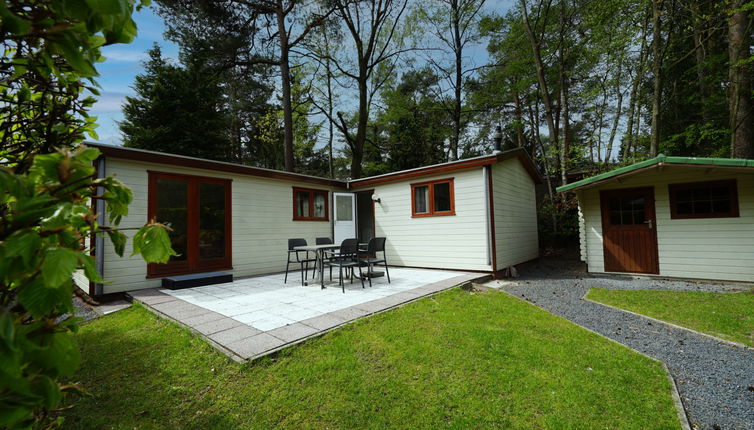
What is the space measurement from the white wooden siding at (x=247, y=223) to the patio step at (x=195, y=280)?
0.33m

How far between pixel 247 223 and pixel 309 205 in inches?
73.0

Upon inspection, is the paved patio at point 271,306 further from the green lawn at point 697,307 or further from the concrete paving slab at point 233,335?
the green lawn at point 697,307

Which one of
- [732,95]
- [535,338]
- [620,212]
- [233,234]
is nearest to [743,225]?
[620,212]

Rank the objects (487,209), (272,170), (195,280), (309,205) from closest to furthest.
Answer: (195,280)
(487,209)
(272,170)
(309,205)

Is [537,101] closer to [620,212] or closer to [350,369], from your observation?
[620,212]

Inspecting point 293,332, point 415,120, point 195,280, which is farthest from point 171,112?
point 293,332

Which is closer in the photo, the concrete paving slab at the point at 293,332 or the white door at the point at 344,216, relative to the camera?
the concrete paving slab at the point at 293,332

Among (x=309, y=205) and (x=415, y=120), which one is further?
(x=415, y=120)

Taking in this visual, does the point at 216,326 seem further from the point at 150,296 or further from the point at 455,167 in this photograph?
the point at 455,167

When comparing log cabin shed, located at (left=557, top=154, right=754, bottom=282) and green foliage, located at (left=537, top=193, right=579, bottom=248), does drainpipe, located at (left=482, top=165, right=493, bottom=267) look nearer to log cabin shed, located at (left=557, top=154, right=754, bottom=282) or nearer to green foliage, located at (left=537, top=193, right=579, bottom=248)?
log cabin shed, located at (left=557, top=154, right=754, bottom=282)

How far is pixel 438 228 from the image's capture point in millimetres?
7605

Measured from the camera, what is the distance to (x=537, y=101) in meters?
15.2

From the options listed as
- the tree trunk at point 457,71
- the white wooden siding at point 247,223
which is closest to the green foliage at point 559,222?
the tree trunk at point 457,71

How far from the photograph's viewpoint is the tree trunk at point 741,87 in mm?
7027
